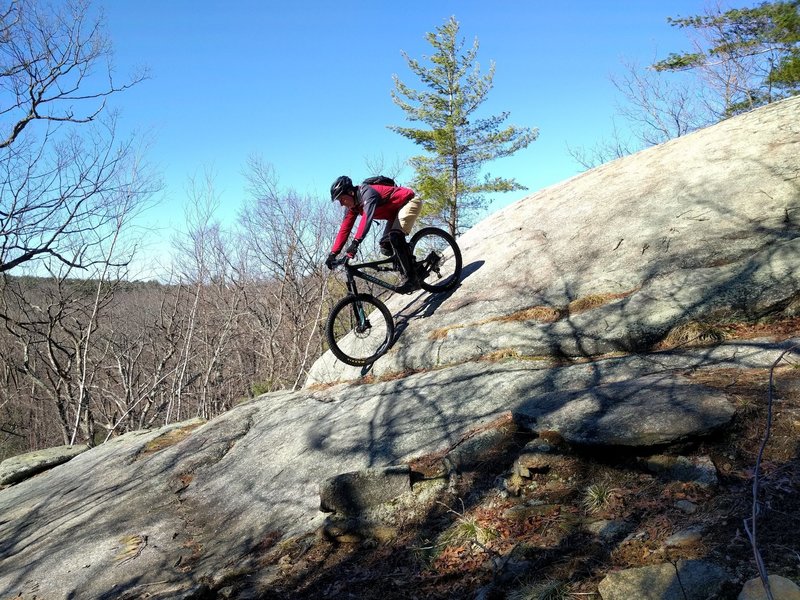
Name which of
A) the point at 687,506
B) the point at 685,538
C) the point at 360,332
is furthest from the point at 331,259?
the point at 685,538

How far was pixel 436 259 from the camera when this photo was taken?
24.6 feet

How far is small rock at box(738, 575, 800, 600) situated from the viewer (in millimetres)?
2248

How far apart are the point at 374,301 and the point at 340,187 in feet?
4.94

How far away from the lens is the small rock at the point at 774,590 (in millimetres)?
2248

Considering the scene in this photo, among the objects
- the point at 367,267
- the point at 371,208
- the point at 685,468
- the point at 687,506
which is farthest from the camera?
the point at 367,267

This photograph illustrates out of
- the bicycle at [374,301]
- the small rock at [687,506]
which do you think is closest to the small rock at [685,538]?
the small rock at [687,506]

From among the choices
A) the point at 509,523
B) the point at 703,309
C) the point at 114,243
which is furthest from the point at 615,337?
the point at 114,243

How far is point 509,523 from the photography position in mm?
3600

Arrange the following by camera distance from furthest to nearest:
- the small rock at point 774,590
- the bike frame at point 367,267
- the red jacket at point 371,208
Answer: the bike frame at point 367,267
the red jacket at point 371,208
the small rock at point 774,590

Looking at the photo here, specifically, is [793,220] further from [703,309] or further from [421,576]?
[421,576]

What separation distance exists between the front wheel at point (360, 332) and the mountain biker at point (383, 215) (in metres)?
0.52

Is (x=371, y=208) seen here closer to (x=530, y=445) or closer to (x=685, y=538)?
(x=530, y=445)

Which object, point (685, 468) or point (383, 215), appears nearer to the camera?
point (685, 468)

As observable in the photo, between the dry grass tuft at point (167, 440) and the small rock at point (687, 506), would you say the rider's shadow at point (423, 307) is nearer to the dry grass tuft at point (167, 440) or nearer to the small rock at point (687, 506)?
the dry grass tuft at point (167, 440)
